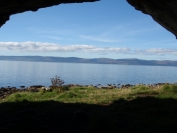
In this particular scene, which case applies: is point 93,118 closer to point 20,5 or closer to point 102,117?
point 102,117

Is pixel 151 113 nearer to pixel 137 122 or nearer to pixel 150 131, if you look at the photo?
pixel 137 122

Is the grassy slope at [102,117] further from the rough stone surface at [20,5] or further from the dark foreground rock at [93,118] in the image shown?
the rough stone surface at [20,5]

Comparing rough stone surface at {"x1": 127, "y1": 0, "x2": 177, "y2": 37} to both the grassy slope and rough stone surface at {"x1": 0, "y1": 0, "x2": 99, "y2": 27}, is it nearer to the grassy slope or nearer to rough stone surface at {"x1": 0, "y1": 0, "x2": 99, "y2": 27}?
rough stone surface at {"x1": 0, "y1": 0, "x2": 99, "y2": 27}

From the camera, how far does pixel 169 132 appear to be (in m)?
11.4

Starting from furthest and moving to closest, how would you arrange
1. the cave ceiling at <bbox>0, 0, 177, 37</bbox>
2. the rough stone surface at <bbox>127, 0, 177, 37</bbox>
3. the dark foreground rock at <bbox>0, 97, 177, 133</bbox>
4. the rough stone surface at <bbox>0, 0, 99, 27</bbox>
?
1. the rough stone surface at <bbox>0, 0, 99, 27</bbox>
2. the cave ceiling at <bbox>0, 0, 177, 37</bbox>
3. the rough stone surface at <bbox>127, 0, 177, 37</bbox>
4. the dark foreground rock at <bbox>0, 97, 177, 133</bbox>

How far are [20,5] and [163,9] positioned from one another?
980cm

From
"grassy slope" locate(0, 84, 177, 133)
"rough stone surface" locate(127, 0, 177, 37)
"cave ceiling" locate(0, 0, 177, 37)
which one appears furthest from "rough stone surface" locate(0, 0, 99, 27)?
"grassy slope" locate(0, 84, 177, 133)

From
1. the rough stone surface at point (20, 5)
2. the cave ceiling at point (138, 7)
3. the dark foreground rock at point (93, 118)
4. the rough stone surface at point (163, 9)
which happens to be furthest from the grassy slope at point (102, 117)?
the rough stone surface at point (20, 5)

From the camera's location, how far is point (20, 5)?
17016 mm

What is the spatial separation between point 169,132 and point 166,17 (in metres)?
9.27

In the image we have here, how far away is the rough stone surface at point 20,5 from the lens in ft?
52.5

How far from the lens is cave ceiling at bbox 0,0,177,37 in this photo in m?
15.6

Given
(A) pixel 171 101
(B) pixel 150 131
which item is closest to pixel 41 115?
(B) pixel 150 131

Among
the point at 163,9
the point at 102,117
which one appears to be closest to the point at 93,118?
the point at 102,117
